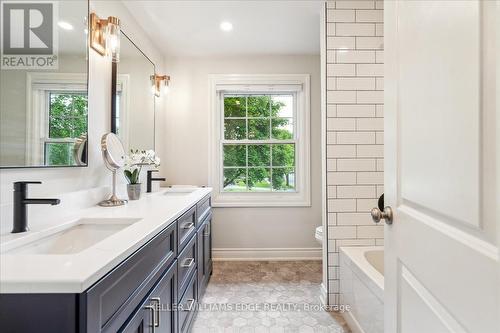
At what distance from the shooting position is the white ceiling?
2.09 metres

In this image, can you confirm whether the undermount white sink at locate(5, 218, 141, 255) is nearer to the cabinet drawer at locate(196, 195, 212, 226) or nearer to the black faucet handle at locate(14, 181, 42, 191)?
the black faucet handle at locate(14, 181, 42, 191)

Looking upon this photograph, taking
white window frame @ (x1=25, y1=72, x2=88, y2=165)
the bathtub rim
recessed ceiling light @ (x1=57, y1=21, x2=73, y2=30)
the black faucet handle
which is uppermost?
recessed ceiling light @ (x1=57, y1=21, x2=73, y2=30)

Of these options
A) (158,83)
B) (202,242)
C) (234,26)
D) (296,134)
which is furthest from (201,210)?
(234,26)

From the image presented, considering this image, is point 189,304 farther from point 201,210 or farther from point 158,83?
point 158,83

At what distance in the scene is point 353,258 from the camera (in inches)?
71.7

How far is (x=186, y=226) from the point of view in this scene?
5.15ft

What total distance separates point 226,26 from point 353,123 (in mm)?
1449

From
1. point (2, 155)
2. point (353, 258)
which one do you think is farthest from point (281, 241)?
point (2, 155)

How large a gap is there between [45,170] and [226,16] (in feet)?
6.00

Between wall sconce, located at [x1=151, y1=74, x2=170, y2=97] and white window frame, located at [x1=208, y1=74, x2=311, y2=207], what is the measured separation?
20.4 inches

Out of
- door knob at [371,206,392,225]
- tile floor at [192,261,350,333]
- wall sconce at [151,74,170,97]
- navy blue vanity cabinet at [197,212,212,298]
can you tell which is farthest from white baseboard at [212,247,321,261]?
door knob at [371,206,392,225]

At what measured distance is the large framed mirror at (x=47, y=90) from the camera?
3.40 feet

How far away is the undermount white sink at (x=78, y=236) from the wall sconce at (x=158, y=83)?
172 centimetres

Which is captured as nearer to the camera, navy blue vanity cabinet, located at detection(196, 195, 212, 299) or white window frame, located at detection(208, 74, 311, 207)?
navy blue vanity cabinet, located at detection(196, 195, 212, 299)
